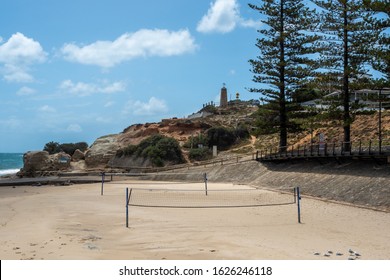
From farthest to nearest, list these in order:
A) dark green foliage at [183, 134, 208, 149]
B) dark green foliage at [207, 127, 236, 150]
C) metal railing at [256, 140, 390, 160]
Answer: dark green foliage at [207, 127, 236, 150], dark green foliage at [183, 134, 208, 149], metal railing at [256, 140, 390, 160]

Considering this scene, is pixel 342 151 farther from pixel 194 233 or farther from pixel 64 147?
pixel 64 147

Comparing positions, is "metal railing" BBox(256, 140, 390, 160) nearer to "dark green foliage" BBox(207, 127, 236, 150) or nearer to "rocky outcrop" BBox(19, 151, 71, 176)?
"dark green foliage" BBox(207, 127, 236, 150)

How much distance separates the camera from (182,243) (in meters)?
11.6

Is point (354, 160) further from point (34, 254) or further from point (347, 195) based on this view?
point (34, 254)

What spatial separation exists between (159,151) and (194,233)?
40.7 meters

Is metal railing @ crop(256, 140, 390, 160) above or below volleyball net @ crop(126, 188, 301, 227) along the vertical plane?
above

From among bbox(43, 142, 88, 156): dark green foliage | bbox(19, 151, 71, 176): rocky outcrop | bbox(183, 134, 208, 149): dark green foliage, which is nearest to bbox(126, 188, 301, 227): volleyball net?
bbox(19, 151, 71, 176): rocky outcrop

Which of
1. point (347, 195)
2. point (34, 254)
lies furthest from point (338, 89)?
point (34, 254)

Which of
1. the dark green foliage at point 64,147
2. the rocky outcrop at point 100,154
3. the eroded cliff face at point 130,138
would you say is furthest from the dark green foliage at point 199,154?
the dark green foliage at point 64,147

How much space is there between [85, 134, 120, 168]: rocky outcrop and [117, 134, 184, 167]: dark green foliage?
5.33 metres

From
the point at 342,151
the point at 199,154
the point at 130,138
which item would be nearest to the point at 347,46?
the point at 342,151

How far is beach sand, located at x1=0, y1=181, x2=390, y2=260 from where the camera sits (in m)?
10.4

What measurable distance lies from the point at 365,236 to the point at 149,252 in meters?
7.00

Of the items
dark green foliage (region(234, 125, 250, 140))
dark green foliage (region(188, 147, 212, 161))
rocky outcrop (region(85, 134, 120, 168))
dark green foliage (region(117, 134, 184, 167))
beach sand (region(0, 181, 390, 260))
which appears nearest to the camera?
beach sand (region(0, 181, 390, 260))
